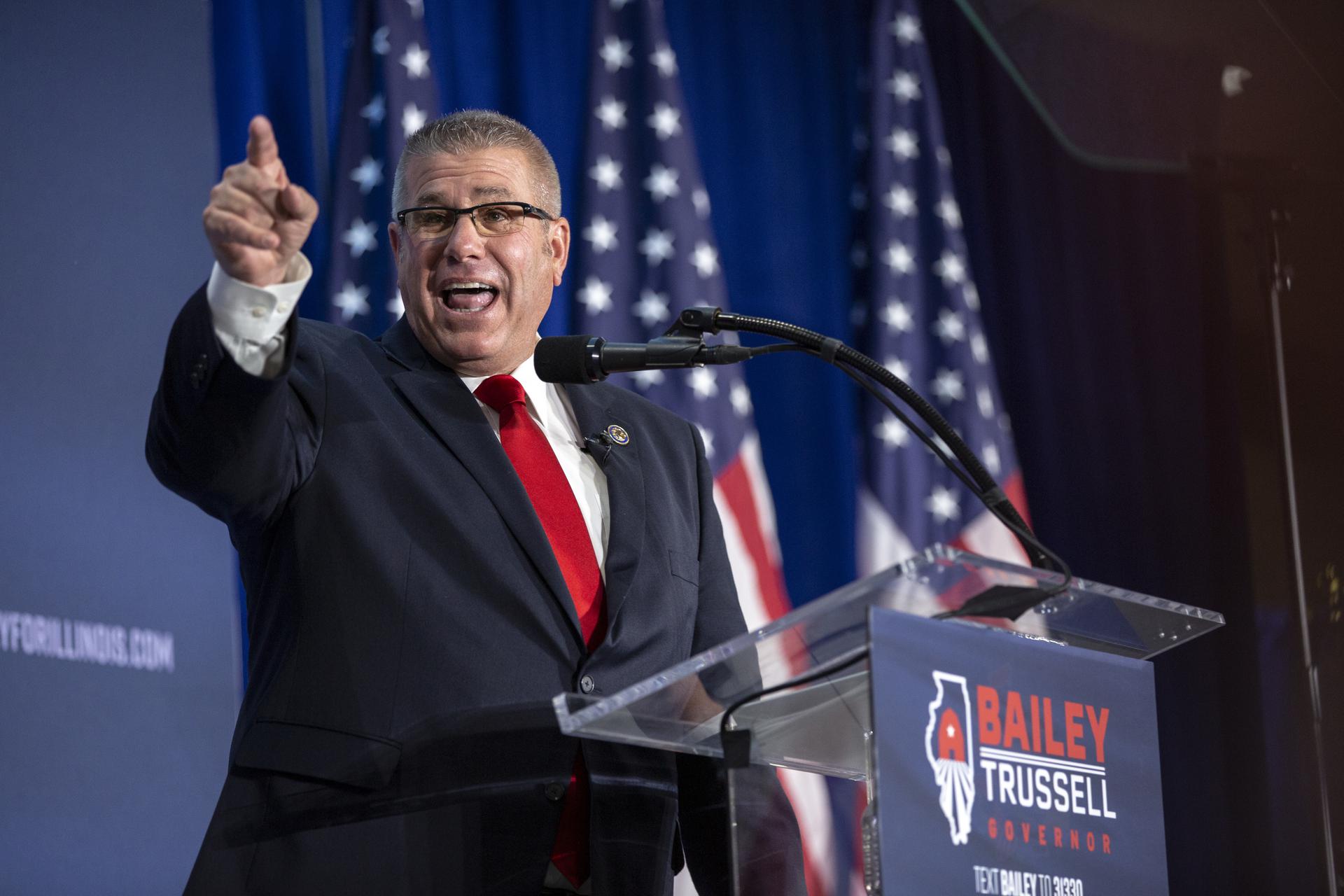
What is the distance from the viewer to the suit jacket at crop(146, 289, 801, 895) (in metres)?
1.61

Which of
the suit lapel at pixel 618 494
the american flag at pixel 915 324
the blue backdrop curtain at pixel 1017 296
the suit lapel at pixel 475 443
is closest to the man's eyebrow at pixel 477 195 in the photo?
the suit lapel at pixel 475 443

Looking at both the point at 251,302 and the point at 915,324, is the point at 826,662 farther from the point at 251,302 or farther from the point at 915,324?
the point at 915,324

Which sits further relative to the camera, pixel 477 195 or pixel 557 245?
pixel 557 245

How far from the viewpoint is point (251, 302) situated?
1.50m

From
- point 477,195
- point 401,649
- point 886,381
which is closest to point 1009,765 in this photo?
point 886,381

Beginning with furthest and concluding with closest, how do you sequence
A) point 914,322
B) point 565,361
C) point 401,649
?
1. point 914,322
2. point 401,649
3. point 565,361

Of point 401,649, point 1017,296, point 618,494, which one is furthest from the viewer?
point 1017,296

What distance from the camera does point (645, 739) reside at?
4.65ft

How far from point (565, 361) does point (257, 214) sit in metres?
0.39

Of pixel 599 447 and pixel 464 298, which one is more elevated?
pixel 464 298

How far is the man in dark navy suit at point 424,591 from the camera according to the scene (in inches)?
60.7

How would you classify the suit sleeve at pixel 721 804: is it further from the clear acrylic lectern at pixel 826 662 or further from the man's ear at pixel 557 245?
the man's ear at pixel 557 245

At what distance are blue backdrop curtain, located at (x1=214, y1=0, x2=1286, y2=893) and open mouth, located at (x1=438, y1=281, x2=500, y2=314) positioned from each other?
1.45 metres

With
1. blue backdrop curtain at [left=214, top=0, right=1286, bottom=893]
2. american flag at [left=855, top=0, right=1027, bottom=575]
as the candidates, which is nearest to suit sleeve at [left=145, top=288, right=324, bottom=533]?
blue backdrop curtain at [left=214, top=0, right=1286, bottom=893]
